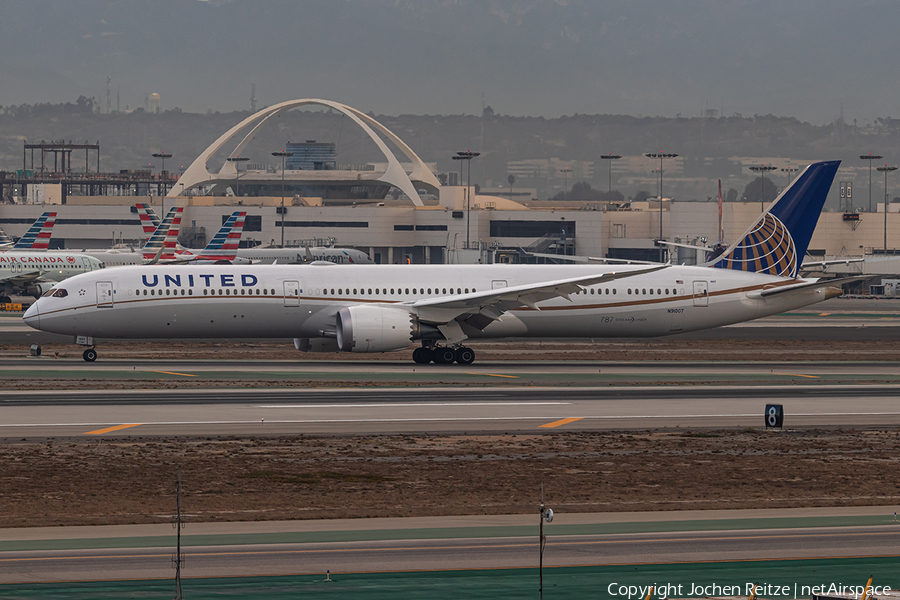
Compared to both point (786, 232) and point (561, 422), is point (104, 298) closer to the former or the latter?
point (561, 422)

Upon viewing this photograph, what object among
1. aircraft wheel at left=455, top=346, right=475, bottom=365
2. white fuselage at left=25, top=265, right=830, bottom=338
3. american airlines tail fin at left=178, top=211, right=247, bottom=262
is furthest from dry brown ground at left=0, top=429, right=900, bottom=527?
american airlines tail fin at left=178, top=211, right=247, bottom=262

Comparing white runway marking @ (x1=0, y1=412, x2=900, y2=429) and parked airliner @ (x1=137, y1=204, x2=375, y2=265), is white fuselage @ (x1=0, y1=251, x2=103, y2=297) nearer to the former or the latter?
parked airliner @ (x1=137, y1=204, x2=375, y2=265)

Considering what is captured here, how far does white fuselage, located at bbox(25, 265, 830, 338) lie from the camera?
172 ft

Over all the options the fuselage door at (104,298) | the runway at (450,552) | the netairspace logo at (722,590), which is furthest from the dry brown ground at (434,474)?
the fuselage door at (104,298)

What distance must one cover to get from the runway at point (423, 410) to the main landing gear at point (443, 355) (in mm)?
9579

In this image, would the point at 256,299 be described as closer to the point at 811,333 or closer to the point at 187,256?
the point at 811,333

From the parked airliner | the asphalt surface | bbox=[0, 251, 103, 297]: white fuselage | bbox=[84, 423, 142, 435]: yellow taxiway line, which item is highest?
the parked airliner

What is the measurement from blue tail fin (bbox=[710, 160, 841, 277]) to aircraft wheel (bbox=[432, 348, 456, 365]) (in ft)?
50.5

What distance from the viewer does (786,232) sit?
195 feet

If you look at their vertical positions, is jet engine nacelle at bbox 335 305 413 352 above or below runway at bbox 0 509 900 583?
above

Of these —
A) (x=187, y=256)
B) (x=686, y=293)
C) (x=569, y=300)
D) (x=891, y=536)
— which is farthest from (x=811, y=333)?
(x=187, y=256)

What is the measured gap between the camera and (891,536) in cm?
2156

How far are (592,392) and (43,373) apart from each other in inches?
878

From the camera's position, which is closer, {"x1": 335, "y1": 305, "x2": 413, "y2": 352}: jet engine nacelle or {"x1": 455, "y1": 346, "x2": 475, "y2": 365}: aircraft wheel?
{"x1": 335, "y1": 305, "x2": 413, "y2": 352}: jet engine nacelle
